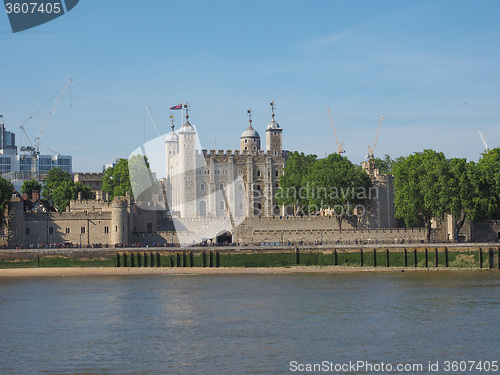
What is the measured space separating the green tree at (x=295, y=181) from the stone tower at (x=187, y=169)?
36.8 feet

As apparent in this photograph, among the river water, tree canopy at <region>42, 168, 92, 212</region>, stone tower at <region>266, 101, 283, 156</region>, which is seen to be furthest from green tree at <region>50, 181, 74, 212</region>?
the river water

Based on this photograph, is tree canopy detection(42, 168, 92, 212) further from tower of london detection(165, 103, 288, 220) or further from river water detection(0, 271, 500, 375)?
river water detection(0, 271, 500, 375)

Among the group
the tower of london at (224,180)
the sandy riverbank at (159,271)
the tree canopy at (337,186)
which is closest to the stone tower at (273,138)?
the tower of london at (224,180)

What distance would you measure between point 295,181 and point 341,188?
502 inches

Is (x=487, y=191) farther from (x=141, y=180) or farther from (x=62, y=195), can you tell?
(x=62, y=195)

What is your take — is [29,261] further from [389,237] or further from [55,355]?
[55,355]

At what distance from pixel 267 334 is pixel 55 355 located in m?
10.2

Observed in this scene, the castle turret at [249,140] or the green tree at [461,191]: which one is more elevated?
the castle turret at [249,140]

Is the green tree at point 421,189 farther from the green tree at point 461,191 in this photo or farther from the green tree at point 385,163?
the green tree at point 385,163

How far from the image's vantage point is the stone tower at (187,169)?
9846 centimetres

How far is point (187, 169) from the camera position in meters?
99.7

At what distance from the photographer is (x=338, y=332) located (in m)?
38.5

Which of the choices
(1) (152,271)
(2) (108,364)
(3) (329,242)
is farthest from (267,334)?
(3) (329,242)

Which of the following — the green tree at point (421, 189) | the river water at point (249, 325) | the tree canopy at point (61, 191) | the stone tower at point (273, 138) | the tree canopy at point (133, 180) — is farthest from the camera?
the stone tower at point (273, 138)
